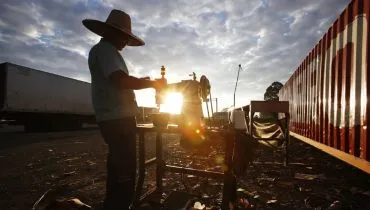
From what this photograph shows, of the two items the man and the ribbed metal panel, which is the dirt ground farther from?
the man

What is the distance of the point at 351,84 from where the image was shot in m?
4.52

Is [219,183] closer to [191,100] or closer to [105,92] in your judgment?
[191,100]

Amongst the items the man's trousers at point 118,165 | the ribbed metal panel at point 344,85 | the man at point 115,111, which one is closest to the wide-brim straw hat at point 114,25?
the man at point 115,111

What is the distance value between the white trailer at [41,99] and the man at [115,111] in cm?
1738

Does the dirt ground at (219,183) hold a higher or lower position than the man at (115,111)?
lower

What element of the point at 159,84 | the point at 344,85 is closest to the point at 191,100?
the point at 159,84

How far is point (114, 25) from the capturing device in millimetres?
2725

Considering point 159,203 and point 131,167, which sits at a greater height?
point 131,167

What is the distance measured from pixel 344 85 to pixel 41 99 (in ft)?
63.7

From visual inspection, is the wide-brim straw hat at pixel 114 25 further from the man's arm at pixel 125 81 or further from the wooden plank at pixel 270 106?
the wooden plank at pixel 270 106

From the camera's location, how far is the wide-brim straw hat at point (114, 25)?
275 centimetres

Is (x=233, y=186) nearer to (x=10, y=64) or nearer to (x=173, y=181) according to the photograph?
(x=173, y=181)

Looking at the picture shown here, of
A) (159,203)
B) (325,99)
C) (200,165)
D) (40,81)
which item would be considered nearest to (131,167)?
(159,203)

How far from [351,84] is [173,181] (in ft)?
12.1
